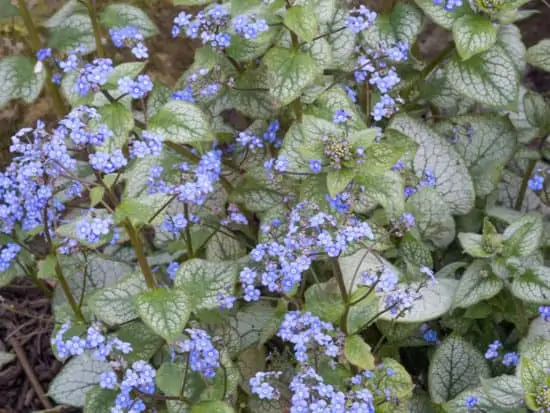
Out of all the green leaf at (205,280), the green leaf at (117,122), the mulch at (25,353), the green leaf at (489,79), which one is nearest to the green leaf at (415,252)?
the green leaf at (489,79)

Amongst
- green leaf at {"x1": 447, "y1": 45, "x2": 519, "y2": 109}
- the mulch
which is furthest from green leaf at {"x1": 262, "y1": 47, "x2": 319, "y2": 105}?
the mulch

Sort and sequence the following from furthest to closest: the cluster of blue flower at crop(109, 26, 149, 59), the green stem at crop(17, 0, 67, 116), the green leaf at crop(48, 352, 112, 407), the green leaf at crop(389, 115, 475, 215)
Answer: the green leaf at crop(389, 115, 475, 215) < the green stem at crop(17, 0, 67, 116) < the green leaf at crop(48, 352, 112, 407) < the cluster of blue flower at crop(109, 26, 149, 59)

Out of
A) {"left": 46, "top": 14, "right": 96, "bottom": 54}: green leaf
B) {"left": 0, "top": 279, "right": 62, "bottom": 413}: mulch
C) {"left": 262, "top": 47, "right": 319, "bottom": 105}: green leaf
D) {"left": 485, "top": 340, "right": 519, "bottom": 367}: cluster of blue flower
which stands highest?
{"left": 46, "top": 14, "right": 96, "bottom": 54}: green leaf

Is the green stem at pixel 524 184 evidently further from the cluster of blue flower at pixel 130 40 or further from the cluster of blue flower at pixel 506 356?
the cluster of blue flower at pixel 130 40

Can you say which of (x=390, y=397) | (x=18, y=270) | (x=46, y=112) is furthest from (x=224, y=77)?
(x=46, y=112)

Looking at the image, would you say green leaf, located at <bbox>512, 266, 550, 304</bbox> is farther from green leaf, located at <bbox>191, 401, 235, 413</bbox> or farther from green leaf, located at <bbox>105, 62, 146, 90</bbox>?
green leaf, located at <bbox>105, 62, 146, 90</bbox>
